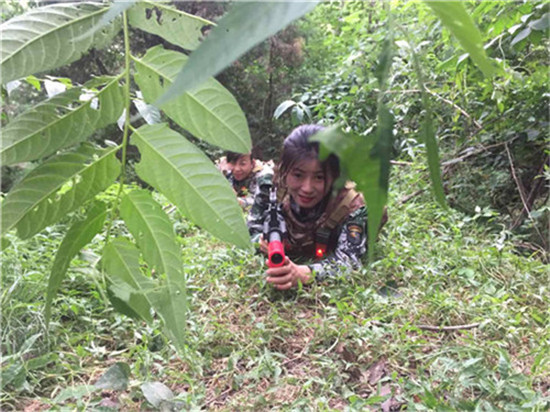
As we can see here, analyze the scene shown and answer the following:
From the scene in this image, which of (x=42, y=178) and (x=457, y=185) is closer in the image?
(x=42, y=178)

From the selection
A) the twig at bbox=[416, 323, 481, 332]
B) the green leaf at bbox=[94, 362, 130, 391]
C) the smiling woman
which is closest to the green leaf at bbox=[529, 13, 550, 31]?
the smiling woman

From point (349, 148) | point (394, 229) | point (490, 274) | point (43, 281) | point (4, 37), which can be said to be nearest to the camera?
point (349, 148)

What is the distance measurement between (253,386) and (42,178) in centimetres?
73

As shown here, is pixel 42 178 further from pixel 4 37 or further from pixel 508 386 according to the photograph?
pixel 508 386

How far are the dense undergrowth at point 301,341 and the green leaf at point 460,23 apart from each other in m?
0.63

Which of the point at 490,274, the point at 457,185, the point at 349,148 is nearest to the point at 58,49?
the point at 349,148

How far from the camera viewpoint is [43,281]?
118 centimetres

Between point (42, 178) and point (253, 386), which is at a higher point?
point (42, 178)

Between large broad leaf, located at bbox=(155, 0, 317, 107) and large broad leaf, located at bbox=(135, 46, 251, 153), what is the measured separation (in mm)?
178

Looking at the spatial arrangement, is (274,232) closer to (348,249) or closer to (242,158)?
(348,249)

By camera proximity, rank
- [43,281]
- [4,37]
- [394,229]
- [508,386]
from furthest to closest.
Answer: [394,229]
[43,281]
[508,386]
[4,37]

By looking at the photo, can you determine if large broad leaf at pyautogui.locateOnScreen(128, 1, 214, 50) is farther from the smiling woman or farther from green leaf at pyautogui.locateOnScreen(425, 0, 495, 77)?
the smiling woman

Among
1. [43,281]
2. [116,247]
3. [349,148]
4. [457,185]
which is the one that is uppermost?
[349,148]

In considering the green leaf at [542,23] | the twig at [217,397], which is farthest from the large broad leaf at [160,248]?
the green leaf at [542,23]
